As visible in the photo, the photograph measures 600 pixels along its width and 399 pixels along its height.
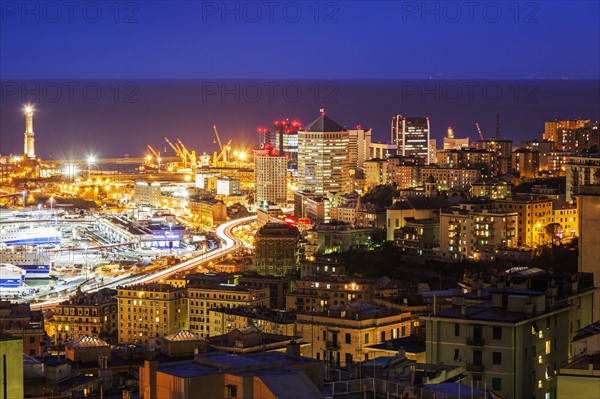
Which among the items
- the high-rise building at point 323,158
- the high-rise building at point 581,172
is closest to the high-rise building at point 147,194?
the high-rise building at point 323,158

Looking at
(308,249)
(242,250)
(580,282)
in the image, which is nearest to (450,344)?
(580,282)

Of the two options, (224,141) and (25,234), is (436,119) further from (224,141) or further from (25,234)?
(25,234)

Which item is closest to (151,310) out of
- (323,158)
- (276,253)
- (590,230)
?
(276,253)

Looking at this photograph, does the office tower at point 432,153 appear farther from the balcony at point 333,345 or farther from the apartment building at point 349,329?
the balcony at point 333,345

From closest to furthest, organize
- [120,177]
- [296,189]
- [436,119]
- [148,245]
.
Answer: [148,245]
[296,189]
[120,177]
[436,119]

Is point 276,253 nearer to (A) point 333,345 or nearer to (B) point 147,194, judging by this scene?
(A) point 333,345

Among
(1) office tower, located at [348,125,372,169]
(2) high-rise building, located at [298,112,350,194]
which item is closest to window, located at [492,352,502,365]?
(2) high-rise building, located at [298,112,350,194]

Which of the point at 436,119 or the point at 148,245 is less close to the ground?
the point at 436,119
